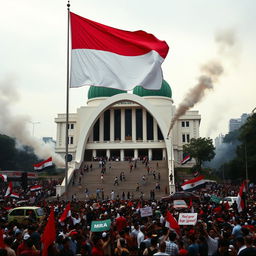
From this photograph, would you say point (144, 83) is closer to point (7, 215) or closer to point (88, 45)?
point (88, 45)

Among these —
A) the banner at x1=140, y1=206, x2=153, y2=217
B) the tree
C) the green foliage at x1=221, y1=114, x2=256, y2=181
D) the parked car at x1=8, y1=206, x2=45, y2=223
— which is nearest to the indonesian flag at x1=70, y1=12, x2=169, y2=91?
the banner at x1=140, y1=206, x2=153, y2=217

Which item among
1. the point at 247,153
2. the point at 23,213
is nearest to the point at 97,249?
the point at 23,213

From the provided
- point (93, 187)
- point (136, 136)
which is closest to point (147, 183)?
point (93, 187)

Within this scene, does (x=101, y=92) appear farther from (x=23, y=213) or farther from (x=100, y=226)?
(x=100, y=226)

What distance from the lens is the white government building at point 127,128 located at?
51.1 m

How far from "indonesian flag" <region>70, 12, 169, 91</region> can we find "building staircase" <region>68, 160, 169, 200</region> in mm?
19693

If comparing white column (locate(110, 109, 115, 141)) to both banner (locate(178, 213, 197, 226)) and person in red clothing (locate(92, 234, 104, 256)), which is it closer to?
banner (locate(178, 213, 197, 226))

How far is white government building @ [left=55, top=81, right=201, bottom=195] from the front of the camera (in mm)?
51125

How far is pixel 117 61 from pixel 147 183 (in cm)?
2473

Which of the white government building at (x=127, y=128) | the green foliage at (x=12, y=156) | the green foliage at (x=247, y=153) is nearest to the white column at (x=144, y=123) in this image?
the white government building at (x=127, y=128)

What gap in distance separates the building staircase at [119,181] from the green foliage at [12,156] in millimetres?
23912

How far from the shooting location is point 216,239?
790cm

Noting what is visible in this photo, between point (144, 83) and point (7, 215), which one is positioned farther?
point (7, 215)

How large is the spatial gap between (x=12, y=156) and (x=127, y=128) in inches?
893
